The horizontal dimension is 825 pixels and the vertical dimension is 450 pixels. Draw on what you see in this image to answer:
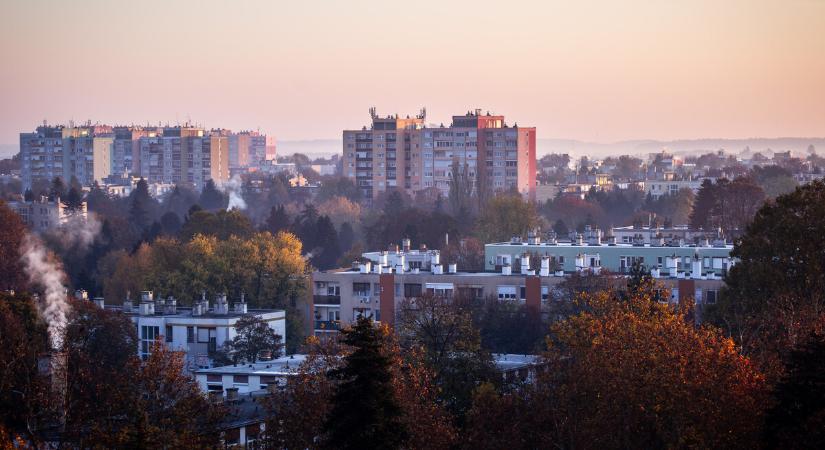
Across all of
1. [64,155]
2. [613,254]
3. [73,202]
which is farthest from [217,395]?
[64,155]

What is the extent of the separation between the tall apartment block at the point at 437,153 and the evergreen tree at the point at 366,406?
293 ft

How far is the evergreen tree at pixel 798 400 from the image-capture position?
2409 centimetres

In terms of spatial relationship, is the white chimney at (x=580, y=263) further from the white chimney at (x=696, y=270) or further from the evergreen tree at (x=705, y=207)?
the evergreen tree at (x=705, y=207)

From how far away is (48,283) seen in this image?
55250mm

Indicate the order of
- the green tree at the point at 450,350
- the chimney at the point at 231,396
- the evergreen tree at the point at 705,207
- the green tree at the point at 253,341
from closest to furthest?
the green tree at the point at 450,350
the chimney at the point at 231,396
the green tree at the point at 253,341
the evergreen tree at the point at 705,207

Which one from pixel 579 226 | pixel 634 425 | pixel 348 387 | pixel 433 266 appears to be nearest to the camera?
pixel 348 387

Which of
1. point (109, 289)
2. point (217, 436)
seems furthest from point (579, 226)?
point (217, 436)

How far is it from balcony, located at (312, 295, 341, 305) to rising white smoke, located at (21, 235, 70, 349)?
6.85 m

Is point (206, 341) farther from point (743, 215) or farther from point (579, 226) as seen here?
point (579, 226)

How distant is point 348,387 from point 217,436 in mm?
2472

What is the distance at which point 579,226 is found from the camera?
3494 inches

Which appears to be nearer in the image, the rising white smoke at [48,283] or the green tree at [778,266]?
the green tree at [778,266]

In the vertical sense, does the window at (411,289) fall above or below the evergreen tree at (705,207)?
below

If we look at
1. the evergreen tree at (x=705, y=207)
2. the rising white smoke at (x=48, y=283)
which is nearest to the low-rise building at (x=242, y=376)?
the rising white smoke at (x=48, y=283)
